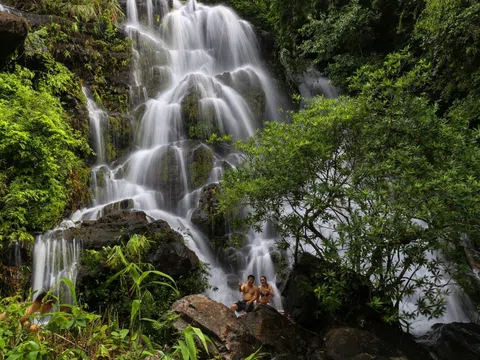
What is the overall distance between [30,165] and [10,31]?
10.5ft

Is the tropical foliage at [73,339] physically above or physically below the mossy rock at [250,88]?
below

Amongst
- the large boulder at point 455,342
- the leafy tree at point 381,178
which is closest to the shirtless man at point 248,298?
the leafy tree at point 381,178

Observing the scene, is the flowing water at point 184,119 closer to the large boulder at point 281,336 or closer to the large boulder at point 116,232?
the large boulder at point 116,232

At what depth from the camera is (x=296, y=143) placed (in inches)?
225

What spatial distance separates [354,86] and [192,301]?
428 centimetres

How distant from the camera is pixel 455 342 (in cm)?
622

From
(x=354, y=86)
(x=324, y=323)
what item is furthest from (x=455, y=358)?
(x=354, y=86)

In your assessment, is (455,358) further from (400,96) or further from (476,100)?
(476,100)

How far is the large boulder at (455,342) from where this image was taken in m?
5.98

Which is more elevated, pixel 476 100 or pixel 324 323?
pixel 476 100

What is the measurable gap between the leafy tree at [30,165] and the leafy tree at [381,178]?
401 cm

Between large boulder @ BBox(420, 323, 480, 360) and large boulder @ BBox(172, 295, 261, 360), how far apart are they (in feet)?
10.6

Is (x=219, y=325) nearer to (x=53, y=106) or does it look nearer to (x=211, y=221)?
(x=211, y=221)

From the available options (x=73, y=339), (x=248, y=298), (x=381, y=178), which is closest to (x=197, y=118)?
(x=248, y=298)
